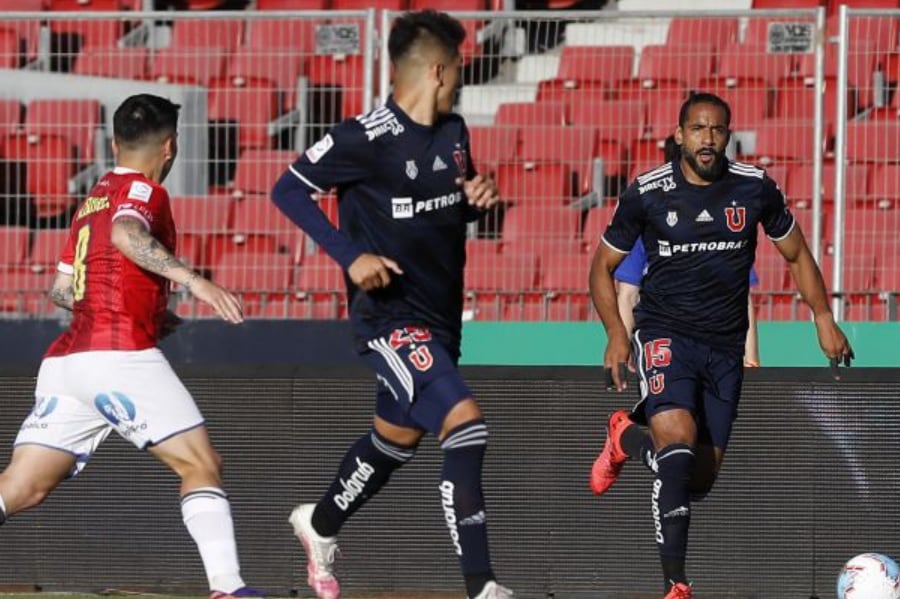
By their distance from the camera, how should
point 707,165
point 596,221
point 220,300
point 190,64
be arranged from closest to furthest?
point 220,300
point 707,165
point 596,221
point 190,64

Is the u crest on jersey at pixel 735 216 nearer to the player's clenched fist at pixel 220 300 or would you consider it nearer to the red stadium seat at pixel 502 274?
the player's clenched fist at pixel 220 300

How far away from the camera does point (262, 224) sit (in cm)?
1290

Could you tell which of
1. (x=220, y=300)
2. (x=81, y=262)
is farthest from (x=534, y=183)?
(x=220, y=300)

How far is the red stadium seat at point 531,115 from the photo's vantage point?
1290 cm

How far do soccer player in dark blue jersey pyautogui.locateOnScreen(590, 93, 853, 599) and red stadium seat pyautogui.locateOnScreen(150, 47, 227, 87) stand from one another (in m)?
4.86

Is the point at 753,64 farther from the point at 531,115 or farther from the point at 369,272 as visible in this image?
the point at 369,272

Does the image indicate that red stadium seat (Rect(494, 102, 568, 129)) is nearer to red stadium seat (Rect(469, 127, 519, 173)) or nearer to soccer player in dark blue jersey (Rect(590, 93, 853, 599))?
red stadium seat (Rect(469, 127, 519, 173))

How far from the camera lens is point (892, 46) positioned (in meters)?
12.3

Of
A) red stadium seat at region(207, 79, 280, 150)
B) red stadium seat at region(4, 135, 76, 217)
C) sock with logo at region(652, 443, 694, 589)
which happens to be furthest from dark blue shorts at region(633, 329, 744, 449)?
red stadium seat at region(4, 135, 76, 217)

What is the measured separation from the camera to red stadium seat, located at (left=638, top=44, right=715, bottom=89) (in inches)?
502

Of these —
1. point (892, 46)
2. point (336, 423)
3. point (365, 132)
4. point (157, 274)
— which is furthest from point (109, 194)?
point (892, 46)

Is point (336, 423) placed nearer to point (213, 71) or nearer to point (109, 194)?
point (109, 194)

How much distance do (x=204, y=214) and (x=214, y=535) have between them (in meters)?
5.60

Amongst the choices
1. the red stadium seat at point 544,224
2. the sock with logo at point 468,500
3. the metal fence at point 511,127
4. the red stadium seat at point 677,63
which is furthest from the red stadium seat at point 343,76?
the sock with logo at point 468,500
